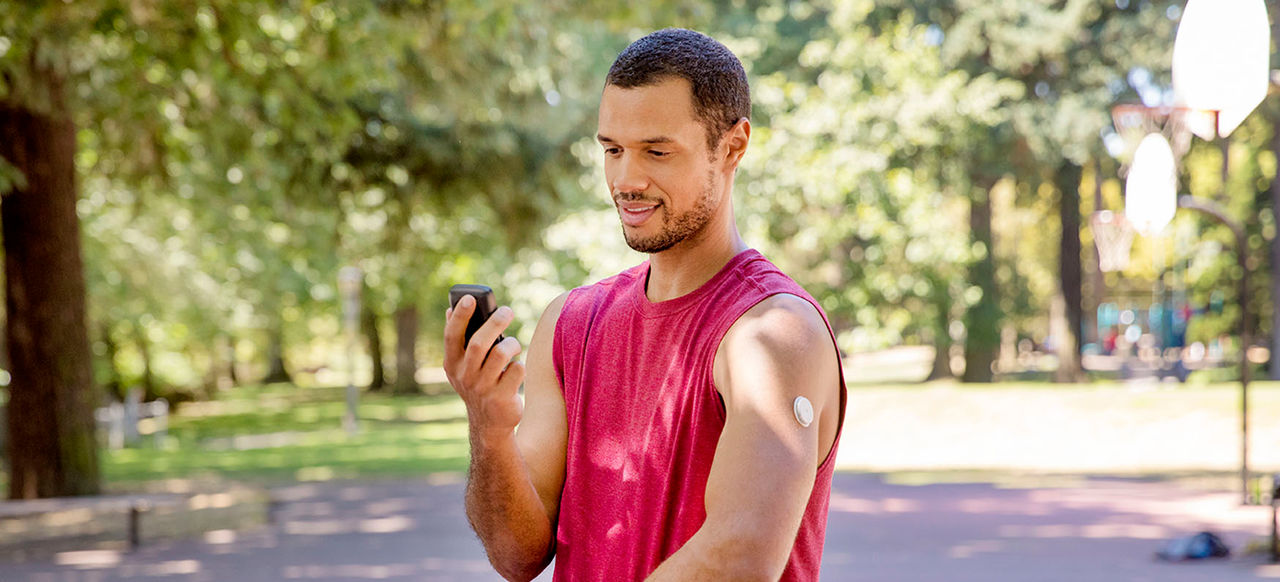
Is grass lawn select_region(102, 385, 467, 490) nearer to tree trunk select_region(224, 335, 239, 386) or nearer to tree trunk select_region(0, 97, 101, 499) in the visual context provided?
tree trunk select_region(0, 97, 101, 499)

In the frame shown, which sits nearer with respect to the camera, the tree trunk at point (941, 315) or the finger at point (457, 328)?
the finger at point (457, 328)

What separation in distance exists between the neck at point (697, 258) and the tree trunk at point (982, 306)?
31.8 metres

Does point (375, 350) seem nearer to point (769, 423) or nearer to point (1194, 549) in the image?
point (1194, 549)

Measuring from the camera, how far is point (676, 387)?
75.3 inches

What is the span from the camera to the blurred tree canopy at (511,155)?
1077 centimetres

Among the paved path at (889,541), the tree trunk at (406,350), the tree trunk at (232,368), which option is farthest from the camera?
the tree trunk at (232,368)

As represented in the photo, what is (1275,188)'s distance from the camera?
31.8 meters

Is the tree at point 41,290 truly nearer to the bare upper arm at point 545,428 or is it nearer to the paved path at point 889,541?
the paved path at point 889,541

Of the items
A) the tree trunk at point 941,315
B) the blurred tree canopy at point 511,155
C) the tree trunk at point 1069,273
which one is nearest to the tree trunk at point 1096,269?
the blurred tree canopy at point 511,155

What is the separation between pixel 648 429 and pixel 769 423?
10.1 inches

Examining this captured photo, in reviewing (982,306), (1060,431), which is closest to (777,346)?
(1060,431)

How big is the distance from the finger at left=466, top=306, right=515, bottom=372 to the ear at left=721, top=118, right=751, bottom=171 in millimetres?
398

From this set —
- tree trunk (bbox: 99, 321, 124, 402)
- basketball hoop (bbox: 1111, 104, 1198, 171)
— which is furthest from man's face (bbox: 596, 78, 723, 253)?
tree trunk (bbox: 99, 321, 124, 402)

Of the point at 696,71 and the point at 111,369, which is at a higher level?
the point at 696,71
